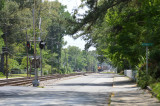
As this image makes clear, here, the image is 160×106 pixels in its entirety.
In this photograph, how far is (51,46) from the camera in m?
Result: 122

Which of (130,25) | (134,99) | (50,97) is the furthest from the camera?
(130,25)

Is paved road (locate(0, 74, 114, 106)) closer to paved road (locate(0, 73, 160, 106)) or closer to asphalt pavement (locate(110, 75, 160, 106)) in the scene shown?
paved road (locate(0, 73, 160, 106))

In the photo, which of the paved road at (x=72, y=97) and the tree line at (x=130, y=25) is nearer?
the paved road at (x=72, y=97)

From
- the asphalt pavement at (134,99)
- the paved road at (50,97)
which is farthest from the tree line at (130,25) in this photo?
the paved road at (50,97)

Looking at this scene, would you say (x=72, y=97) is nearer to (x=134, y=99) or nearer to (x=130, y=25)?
(x=134, y=99)

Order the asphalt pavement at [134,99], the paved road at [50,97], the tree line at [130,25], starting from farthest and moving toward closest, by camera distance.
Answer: the tree line at [130,25] < the paved road at [50,97] < the asphalt pavement at [134,99]

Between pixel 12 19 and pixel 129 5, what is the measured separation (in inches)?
2230

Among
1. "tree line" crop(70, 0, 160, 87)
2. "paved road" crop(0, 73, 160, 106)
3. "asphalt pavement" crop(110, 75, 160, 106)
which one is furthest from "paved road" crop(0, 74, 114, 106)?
"tree line" crop(70, 0, 160, 87)

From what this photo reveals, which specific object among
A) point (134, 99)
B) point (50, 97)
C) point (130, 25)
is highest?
point (130, 25)

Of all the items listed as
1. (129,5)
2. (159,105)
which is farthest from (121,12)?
(159,105)

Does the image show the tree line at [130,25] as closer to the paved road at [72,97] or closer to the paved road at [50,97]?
the paved road at [72,97]

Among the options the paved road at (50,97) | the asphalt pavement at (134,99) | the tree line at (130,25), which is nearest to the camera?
the asphalt pavement at (134,99)

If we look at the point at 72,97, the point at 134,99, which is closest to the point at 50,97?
the point at 72,97

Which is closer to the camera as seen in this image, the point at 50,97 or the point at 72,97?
the point at 50,97
